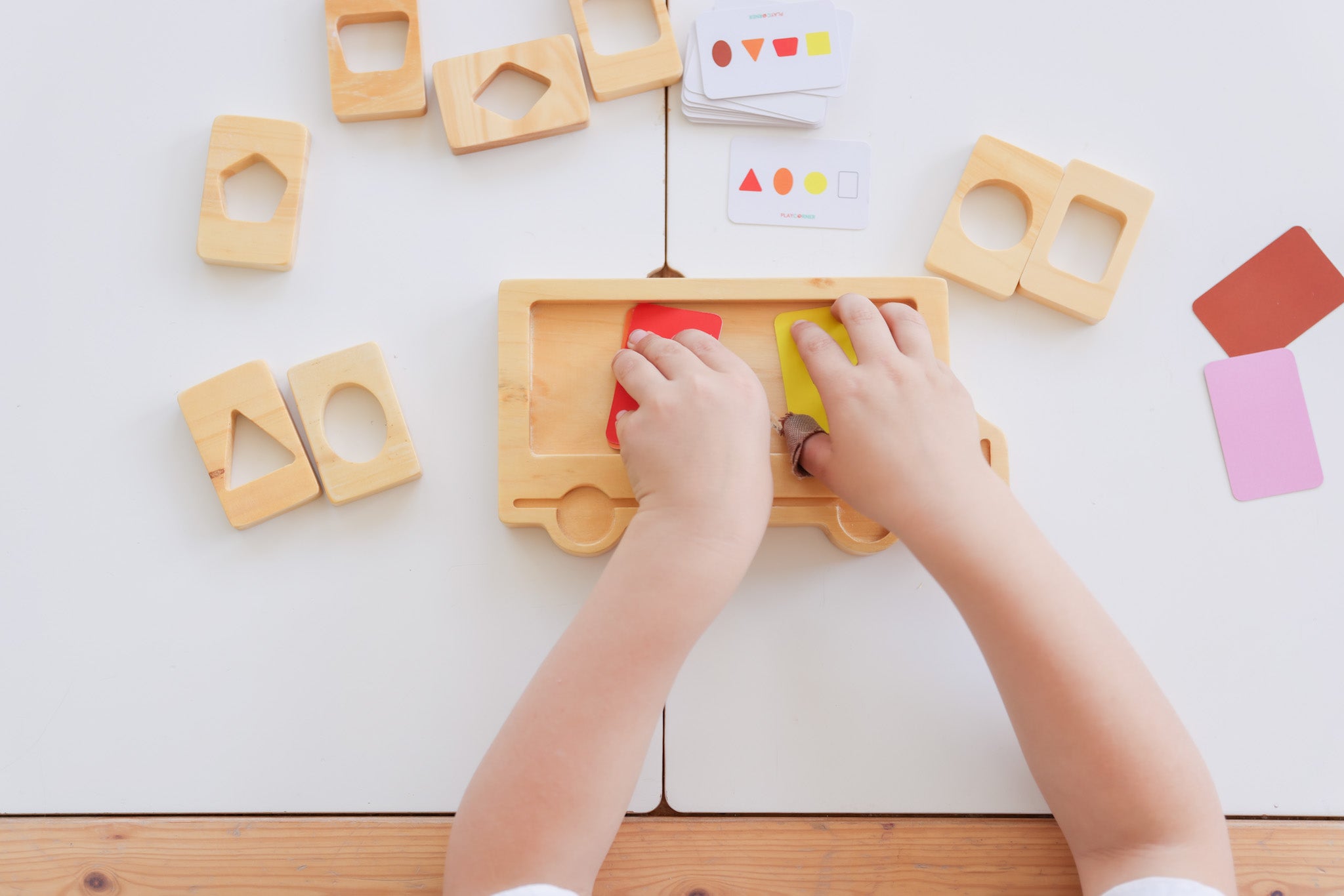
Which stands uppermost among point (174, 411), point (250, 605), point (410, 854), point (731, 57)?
point (731, 57)

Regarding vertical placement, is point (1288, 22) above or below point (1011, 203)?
above

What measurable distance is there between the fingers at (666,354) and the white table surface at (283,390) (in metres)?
0.09

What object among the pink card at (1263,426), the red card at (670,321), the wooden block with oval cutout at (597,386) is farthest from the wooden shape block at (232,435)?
the pink card at (1263,426)

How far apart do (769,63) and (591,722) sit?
55cm

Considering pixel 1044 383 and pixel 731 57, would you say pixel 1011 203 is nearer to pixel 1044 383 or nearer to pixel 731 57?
pixel 1044 383

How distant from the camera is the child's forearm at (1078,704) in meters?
0.57

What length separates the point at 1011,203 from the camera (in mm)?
740

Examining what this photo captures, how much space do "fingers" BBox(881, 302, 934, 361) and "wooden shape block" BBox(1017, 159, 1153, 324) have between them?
115 mm

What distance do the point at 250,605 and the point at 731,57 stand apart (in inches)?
24.1

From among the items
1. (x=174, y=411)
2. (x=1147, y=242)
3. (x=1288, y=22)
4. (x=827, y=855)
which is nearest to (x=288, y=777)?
(x=174, y=411)

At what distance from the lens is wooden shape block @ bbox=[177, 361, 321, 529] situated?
0.69m

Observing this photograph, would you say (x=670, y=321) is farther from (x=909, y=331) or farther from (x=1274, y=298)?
(x=1274, y=298)

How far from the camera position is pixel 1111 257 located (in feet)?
2.37

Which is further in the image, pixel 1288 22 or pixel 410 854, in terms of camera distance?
pixel 1288 22
